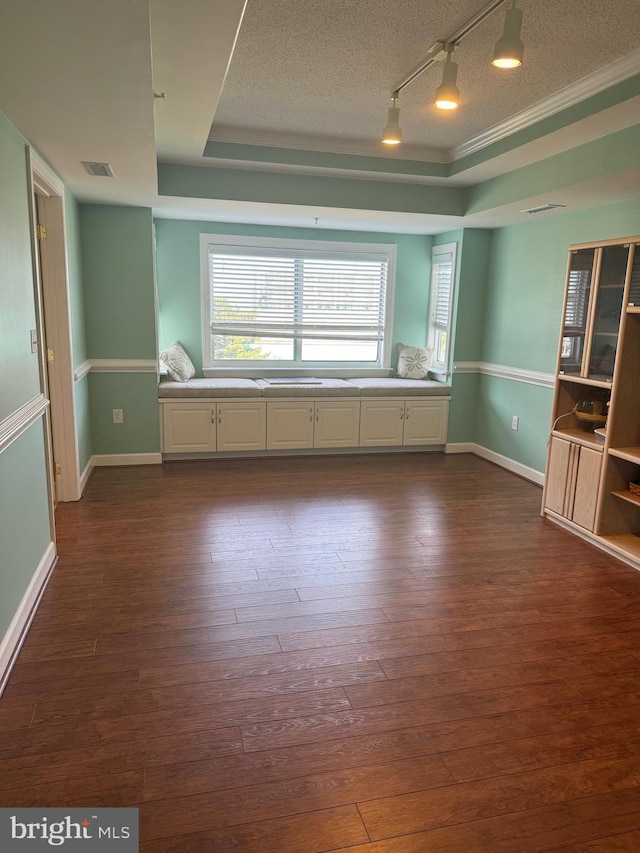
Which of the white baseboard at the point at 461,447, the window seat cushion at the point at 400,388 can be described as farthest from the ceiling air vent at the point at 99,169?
the white baseboard at the point at 461,447

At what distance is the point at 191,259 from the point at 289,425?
1.90 meters

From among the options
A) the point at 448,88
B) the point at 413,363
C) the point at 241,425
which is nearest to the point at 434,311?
the point at 413,363

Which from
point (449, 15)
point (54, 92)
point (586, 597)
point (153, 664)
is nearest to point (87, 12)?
point (54, 92)

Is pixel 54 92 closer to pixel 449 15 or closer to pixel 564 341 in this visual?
pixel 449 15

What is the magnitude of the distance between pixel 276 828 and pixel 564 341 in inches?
132

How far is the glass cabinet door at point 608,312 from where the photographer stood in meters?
3.43

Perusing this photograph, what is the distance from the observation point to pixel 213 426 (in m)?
5.32

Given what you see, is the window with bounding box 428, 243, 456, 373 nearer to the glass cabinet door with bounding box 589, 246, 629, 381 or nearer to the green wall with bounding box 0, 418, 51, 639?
the glass cabinet door with bounding box 589, 246, 629, 381

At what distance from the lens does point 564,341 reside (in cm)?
388

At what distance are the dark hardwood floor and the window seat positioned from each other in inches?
64.6

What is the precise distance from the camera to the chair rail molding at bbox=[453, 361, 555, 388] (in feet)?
16.0

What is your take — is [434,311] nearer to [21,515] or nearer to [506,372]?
[506,372]

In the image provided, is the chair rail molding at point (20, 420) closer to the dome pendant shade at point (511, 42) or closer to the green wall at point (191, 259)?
the dome pendant shade at point (511, 42)

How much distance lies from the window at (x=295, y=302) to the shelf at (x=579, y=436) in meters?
2.67
